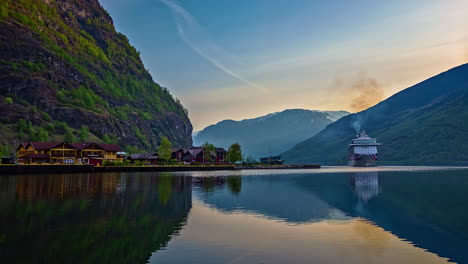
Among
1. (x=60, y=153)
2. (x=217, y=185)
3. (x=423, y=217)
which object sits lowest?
(x=423, y=217)

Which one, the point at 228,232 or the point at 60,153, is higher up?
the point at 60,153

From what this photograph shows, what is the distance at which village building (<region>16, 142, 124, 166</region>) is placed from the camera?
559ft

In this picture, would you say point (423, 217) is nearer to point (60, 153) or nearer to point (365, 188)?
point (365, 188)

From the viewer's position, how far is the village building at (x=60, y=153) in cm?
17050

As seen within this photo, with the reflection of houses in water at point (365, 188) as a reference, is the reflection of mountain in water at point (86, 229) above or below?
below

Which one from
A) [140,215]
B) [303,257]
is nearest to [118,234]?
[140,215]

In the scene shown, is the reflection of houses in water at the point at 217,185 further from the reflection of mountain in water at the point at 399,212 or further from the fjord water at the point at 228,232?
the fjord water at the point at 228,232

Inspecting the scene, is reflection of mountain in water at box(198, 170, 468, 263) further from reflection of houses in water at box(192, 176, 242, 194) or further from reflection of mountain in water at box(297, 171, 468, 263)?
reflection of houses in water at box(192, 176, 242, 194)

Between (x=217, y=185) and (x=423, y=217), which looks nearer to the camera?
(x=423, y=217)

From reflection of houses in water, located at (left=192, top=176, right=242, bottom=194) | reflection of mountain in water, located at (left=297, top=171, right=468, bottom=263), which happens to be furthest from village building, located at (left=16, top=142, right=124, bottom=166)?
reflection of mountain in water, located at (left=297, top=171, right=468, bottom=263)

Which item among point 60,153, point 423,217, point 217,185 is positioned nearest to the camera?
point 423,217

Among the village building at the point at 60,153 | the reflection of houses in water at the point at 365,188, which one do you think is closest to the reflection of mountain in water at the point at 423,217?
the reflection of houses in water at the point at 365,188

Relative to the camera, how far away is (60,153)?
582 feet

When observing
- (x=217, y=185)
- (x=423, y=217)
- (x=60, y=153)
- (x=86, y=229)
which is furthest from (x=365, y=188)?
(x=60, y=153)
